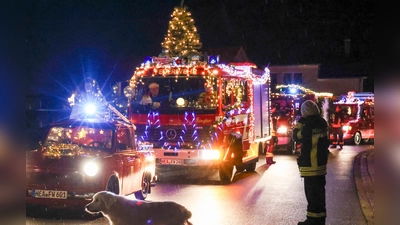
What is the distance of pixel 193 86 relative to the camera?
612 inches

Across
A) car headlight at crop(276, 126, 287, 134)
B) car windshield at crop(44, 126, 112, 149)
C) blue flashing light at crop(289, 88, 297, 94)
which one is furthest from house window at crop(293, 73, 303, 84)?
car windshield at crop(44, 126, 112, 149)

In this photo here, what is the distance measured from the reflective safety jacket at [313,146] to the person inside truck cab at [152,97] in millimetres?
6718

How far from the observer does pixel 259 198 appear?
13.2 m

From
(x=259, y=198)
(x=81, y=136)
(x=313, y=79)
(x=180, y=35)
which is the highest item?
(x=313, y=79)

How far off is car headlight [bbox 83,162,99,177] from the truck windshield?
536cm

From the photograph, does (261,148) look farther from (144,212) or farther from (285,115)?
(144,212)

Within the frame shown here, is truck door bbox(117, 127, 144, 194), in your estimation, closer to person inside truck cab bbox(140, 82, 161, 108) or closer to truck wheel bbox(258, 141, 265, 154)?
person inside truck cab bbox(140, 82, 161, 108)

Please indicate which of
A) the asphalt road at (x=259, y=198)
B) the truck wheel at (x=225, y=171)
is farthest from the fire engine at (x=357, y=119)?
the truck wheel at (x=225, y=171)

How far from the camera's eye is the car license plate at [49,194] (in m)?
10.1

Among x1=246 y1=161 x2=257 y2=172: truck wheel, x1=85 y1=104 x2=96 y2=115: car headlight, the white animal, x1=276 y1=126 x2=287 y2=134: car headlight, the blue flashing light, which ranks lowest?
x1=246 y1=161 x2=257 y2=172: truck wheel

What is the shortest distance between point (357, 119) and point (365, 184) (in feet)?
56.9

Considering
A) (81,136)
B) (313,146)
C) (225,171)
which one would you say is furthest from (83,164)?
(225,171)

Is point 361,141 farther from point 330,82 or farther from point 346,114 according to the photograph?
point 330,82

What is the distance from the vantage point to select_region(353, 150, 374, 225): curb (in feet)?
38.7
